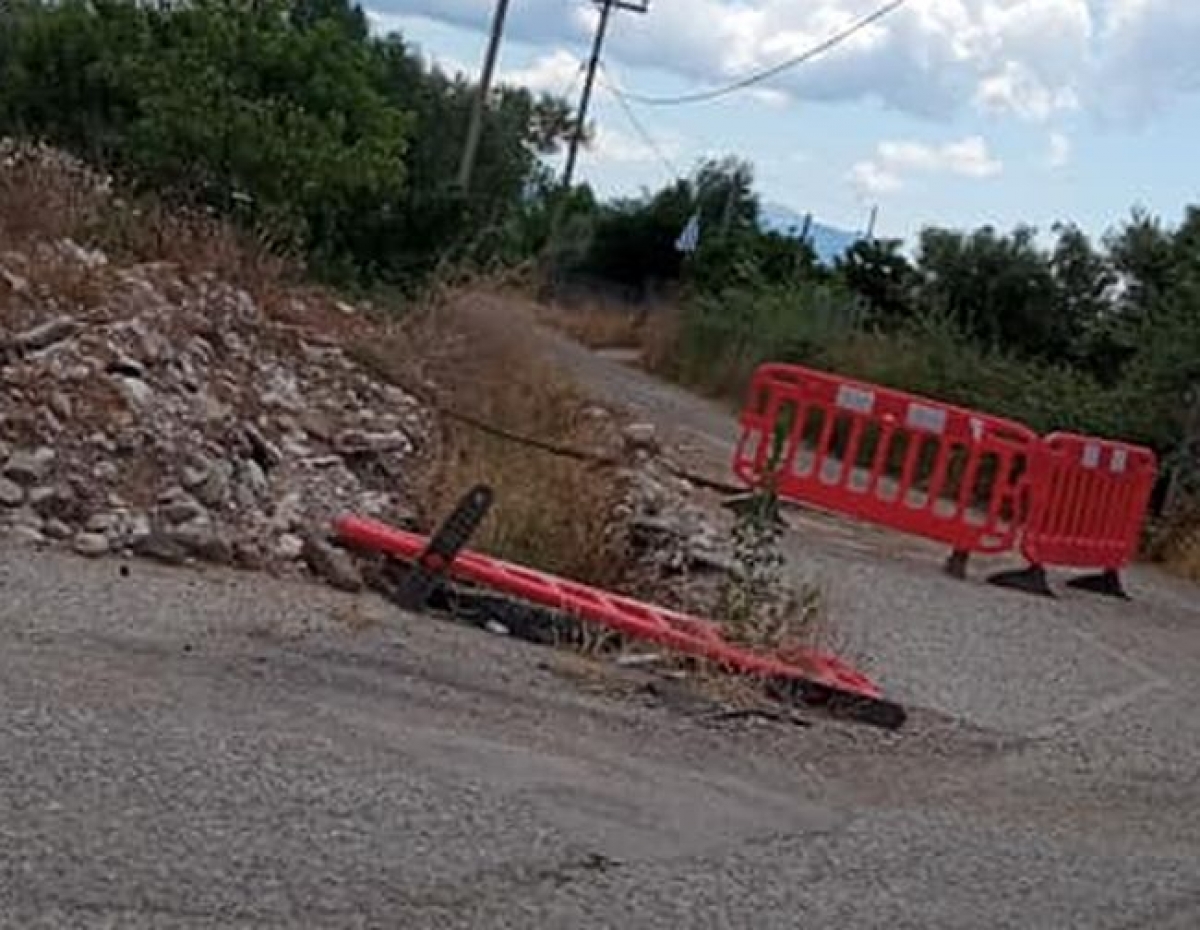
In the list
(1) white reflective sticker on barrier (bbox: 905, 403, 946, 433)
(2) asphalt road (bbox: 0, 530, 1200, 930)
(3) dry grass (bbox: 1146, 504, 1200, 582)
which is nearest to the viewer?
(2) asphalt road (bbox: 0, 530, 1200, 930)

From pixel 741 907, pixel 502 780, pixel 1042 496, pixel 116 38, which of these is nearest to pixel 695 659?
pixel 502 780

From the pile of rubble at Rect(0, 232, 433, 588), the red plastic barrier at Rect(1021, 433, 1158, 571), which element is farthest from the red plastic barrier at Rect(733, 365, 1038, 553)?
the pile of rubble at Rect(0, 232, 433, 588)

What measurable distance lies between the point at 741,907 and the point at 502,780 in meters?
1.37

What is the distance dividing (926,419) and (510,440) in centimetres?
453

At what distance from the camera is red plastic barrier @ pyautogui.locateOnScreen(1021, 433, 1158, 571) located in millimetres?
18453

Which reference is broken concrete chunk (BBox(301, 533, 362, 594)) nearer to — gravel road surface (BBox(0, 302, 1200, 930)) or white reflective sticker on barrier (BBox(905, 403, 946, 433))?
gravel road surface (BBox(0, 302, 1200, 930))

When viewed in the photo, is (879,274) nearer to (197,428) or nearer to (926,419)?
(926,419)

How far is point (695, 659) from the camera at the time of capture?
37.0 feet

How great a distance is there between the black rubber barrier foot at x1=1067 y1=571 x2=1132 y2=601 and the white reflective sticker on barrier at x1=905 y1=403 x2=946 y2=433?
176cm

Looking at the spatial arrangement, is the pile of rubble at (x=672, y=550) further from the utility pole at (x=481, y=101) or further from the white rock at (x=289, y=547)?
the utility pole at (x=481, y=101)

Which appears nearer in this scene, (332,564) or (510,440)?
(332,564)

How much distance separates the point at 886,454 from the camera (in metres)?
19.8

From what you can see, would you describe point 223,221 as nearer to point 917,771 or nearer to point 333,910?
point 917,771

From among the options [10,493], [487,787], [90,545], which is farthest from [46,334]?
[487,787]
